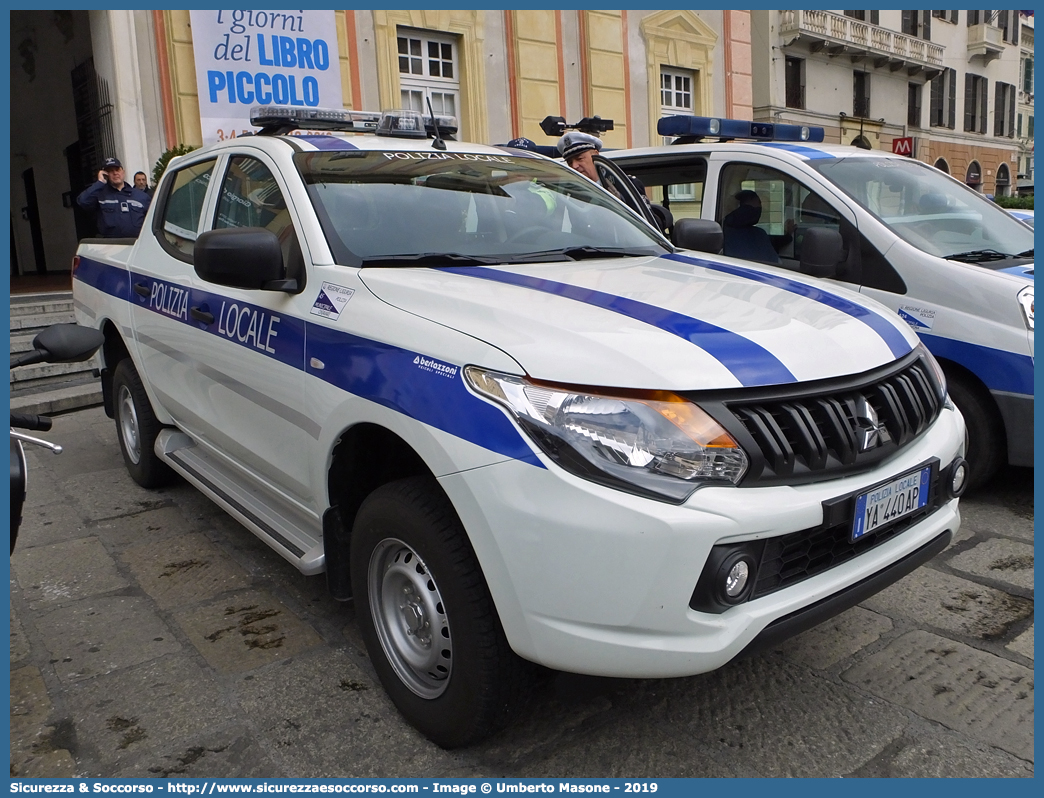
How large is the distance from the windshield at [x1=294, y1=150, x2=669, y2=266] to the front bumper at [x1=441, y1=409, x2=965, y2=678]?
46.0 inches

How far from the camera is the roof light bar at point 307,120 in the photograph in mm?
4090

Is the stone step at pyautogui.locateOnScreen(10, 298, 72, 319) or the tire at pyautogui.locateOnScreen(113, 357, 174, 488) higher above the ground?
the stone step at pyautogui.locateOnScreen(10, 298, 72, 319)

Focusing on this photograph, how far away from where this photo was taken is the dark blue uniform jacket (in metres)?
8.91

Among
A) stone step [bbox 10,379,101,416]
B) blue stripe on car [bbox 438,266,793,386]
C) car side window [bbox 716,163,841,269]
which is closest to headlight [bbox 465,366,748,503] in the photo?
blue stripe on car [bbox 438,266,793,386]

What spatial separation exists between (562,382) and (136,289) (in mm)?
2979

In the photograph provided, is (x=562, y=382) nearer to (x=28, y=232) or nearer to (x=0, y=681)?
(x=0, y=681)

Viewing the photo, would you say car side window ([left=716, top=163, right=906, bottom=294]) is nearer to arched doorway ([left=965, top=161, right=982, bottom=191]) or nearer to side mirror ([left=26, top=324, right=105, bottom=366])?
side mirror ([left=26, top=324, right=105, bottom=366])

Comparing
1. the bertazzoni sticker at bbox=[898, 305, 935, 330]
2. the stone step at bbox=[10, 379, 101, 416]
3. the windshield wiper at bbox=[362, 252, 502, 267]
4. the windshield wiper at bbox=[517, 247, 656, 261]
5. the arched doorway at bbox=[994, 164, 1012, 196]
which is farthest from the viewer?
the arched doorway at bbox=[994, 164, 1012, 196]

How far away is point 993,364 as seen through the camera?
401 cm

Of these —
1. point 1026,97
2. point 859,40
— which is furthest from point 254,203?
point 1026,97

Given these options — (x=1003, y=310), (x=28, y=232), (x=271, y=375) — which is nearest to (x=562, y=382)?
(x=271, y=375)

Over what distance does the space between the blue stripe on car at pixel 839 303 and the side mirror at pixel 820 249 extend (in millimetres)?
1329

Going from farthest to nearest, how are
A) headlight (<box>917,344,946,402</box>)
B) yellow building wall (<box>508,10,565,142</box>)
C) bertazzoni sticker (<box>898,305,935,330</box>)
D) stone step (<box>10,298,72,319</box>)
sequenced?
yellow building wall (<box>508,10,565,142</box>), stone step (<box>10,298,72,319</box>), bertazzoni sticker (<box>898,305,935,330</box>), headlight (<box>917,344,946,402</box>)

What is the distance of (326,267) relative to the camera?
112 inches
